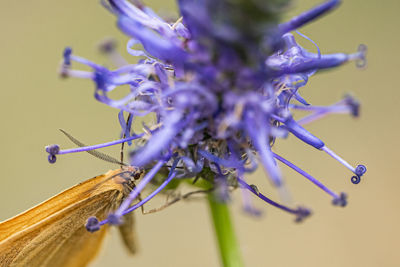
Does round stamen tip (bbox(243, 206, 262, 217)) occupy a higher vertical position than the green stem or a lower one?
lower

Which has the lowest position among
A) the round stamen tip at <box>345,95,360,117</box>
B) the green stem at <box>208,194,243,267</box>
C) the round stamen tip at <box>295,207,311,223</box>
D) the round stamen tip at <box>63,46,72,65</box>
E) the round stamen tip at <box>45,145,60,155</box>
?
the round stamen tip at <box>295,207,311,223</box>

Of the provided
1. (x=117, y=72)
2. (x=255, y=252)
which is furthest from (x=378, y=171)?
(x=117, y=72)

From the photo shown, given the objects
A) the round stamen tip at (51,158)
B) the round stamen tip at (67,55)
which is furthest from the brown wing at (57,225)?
the round stamen tip at (67,55)

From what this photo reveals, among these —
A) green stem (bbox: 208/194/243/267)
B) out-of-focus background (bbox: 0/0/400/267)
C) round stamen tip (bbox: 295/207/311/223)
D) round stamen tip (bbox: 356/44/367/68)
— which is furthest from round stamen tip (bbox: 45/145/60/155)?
out-of-focus background (bbox: 0/0/400/267)

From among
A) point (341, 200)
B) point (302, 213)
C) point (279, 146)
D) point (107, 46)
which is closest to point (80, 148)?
point (107, 46)

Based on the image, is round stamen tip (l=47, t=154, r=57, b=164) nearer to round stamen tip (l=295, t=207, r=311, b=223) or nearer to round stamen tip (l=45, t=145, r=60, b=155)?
round stamen tip (l=45, t=145, r=60, b=155)

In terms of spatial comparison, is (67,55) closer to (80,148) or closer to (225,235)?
(80,148)
